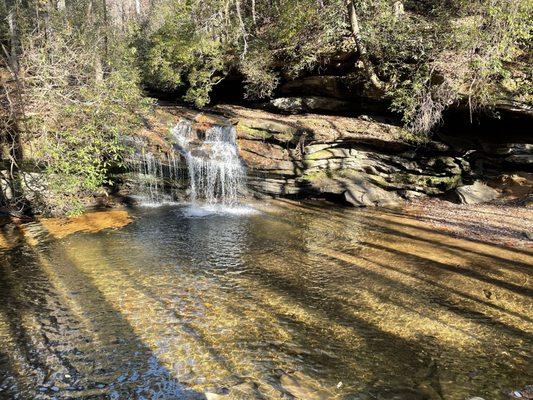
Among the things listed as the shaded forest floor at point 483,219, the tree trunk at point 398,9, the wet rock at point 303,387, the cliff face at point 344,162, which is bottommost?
the shaded forest floor at point 483,219

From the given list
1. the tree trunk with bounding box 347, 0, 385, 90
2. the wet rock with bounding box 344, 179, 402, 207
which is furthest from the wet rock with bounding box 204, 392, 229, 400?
the tree trunk with bounding box 347, 0, 385, 90

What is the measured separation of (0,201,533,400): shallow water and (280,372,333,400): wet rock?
0.02m

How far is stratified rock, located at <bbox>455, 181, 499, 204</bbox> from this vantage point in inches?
596

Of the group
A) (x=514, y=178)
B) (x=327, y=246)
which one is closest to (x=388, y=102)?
(x=514, y=178)

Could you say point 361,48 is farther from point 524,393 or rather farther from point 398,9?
point 524,393

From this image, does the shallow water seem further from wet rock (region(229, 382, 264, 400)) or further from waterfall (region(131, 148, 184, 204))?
waterfall (region(131, 148, 184, 204))

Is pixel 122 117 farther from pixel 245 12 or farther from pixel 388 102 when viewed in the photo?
pixel 245 12

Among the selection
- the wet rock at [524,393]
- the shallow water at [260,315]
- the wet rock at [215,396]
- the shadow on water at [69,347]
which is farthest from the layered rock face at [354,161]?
the wet rock at [215,396]

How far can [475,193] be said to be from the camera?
1534 centimetres

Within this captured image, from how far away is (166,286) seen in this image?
7895mm

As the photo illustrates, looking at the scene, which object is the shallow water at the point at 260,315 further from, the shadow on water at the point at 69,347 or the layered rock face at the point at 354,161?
the layered rock face at the point at 354,161

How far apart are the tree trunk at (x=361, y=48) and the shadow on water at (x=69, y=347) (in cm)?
1280

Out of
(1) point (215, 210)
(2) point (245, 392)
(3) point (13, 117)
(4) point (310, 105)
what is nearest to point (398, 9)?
(4) point (310, 105)

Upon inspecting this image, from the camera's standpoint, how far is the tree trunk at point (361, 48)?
50.6 feet
